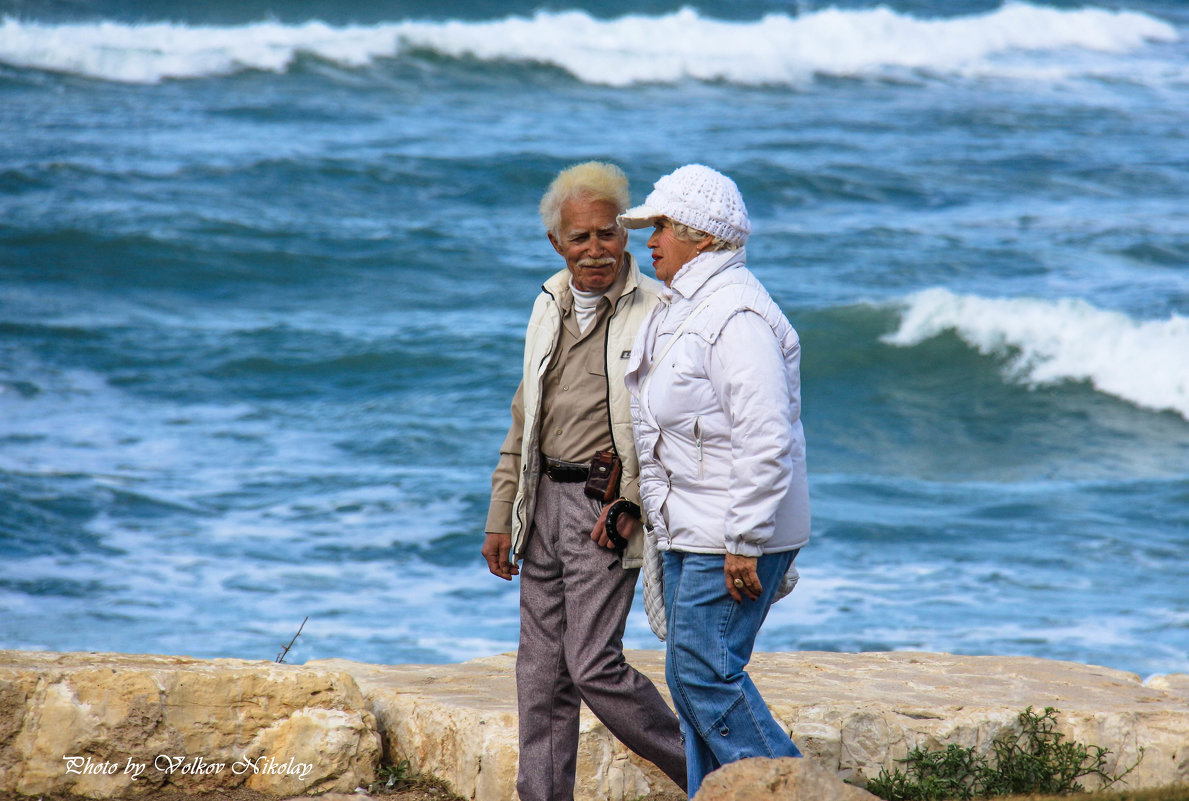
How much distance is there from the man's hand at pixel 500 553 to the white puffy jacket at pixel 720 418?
0.56 meters

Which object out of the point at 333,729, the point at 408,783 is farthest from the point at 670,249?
the point at 408,783

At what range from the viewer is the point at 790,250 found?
1464 cm

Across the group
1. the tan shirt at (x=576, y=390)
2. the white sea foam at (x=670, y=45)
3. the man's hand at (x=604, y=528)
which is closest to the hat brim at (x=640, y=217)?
the tan shirt at (x=576, y=390)

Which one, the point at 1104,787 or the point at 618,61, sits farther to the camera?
the point at 618,61

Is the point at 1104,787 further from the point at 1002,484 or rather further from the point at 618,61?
the point at 618,61

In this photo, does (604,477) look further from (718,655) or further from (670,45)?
(670,45)

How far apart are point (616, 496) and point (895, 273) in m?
11.7

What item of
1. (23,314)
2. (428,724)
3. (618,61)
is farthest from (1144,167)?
(428,724)

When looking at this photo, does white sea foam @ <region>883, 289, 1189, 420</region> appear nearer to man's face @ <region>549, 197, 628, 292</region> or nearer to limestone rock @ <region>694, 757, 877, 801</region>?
man's face @ <region>549, 197, 628, 292</region>

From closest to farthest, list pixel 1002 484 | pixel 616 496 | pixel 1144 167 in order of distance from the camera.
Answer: pixel 616 496 < pixel 1002 484 < pixel 1144 167

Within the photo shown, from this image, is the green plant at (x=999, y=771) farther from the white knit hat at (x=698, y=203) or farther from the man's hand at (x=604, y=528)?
the white knit hat at (x=698, y=203)

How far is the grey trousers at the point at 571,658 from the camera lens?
3146 mm

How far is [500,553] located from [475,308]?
1010 centimetres

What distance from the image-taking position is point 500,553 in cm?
338
